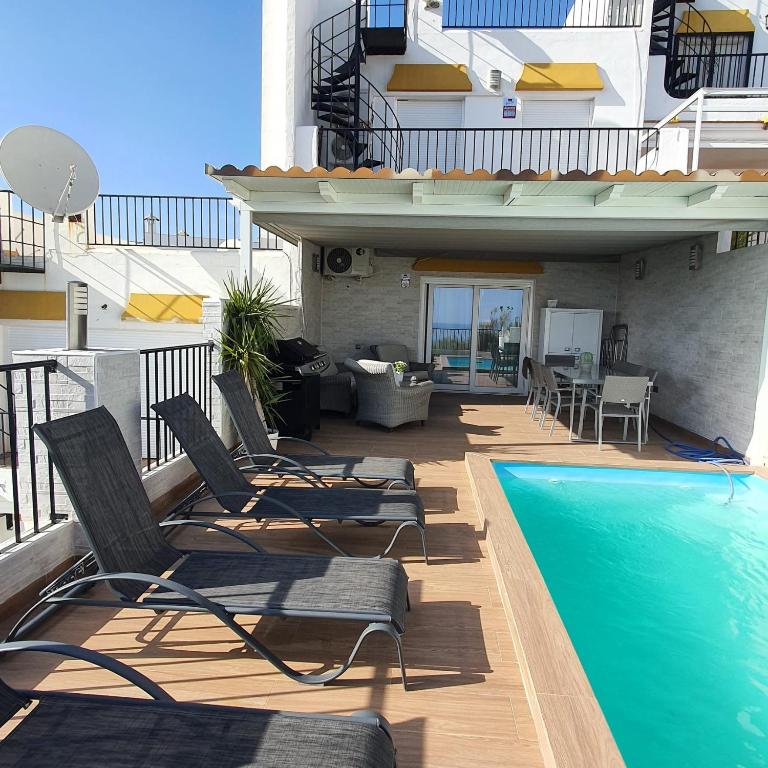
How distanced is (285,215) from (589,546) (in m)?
4.70

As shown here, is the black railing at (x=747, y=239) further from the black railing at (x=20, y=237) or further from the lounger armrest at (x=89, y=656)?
the black railing at (x=20, y=237)

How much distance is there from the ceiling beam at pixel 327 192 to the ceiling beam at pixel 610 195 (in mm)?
2789

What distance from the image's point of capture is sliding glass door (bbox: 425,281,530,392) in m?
11.5

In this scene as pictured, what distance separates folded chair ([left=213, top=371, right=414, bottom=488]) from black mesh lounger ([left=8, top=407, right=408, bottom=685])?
58.3 inches

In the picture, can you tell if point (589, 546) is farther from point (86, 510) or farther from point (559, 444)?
point (86, 510)

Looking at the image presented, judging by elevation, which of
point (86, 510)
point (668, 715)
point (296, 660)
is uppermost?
point (86, 510)

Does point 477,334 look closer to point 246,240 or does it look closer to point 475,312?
point 475,312

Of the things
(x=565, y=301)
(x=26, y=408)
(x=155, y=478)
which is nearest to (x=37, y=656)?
(x=26, y=408)

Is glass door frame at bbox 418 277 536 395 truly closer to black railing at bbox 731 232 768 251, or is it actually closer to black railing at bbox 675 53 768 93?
black railing at bbox 731 232 768 251

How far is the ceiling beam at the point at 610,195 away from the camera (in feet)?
17.8

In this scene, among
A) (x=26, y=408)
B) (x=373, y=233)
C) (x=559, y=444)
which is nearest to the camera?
(x=26, y=408)

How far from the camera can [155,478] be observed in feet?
13.6

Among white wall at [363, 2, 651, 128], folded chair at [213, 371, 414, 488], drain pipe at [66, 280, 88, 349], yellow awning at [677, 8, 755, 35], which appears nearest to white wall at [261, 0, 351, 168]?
white wall at [363, 2, 651, 128]

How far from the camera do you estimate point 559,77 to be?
11211 millimetres
